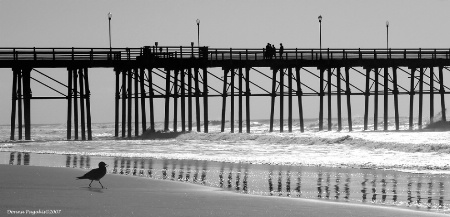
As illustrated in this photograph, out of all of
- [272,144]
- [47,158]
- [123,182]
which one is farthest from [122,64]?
[123,182]

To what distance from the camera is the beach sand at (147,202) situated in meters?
12.0

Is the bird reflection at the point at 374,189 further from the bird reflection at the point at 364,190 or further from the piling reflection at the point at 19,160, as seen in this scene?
the piling reflection at the point at 19,160

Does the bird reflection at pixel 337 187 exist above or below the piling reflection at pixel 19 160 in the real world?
below

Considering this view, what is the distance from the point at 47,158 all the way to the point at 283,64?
979 inches

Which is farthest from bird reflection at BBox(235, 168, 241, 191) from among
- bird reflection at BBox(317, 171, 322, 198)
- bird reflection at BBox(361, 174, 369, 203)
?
bird reflection at BBox(361, 174, 369, 203)

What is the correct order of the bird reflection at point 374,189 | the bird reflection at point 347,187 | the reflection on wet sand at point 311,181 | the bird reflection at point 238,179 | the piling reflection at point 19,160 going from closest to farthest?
the bird reflection at point 374,189, the reflection on wet sand at point 311,181, the bird reflection at point 347,187, the bird reflection at point 238,179, the piling reflection at point 19,160

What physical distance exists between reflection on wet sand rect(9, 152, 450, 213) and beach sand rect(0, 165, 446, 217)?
0.87m

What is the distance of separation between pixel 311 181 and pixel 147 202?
5.05 m

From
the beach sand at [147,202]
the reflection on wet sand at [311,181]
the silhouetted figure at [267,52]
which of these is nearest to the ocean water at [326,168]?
the reflection on wet sand at [311,181]

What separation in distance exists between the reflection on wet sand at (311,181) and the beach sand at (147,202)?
871 millimetres

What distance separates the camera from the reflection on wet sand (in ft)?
47.8

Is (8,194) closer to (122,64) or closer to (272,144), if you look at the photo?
(272,144)

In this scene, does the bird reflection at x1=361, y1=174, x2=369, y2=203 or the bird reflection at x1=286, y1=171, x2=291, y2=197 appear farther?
the bird reflection at x1=286, y1=171, x2=291, y2=197

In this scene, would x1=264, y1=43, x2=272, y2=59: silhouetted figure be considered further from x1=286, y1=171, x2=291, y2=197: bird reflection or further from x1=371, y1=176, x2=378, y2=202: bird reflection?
x1=371, y1=176, x2=378, y2=202: bird reflection
